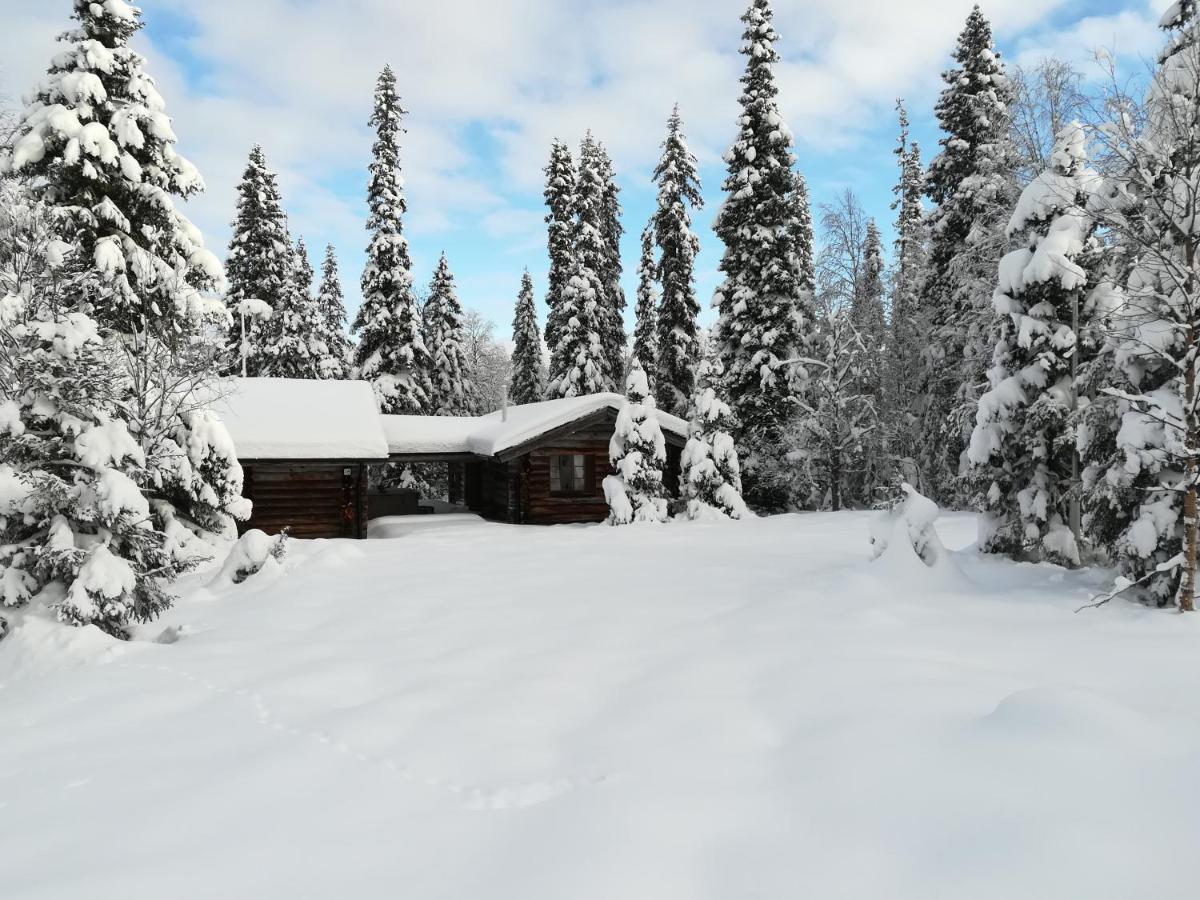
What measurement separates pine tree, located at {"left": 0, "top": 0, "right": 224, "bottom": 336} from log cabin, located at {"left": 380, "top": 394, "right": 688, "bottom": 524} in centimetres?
853

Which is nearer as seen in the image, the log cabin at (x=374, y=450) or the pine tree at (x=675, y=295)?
the log cabin at (x=374, y=450)

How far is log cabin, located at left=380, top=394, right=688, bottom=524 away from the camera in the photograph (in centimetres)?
2300

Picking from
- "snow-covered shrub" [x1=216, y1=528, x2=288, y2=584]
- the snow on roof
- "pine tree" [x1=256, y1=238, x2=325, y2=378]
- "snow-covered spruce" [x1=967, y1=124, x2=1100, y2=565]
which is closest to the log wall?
the snow on roof

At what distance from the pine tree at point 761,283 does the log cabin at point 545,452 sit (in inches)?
136

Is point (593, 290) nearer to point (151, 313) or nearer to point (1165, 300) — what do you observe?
point (151, 313)

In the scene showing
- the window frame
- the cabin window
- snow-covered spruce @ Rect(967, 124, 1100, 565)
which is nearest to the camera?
snow-covered spruce @ Rect(967, 124, 1100, 565)

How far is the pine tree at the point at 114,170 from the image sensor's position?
50.5ft

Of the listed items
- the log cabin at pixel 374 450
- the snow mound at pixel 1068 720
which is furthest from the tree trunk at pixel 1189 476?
the log cabin at pixel 374 450

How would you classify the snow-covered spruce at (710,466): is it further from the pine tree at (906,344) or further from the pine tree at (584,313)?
the pine tree at (584,313)

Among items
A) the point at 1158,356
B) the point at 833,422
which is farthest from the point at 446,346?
the point at 1158,356

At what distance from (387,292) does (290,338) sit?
4809 mm

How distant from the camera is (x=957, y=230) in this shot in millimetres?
25531

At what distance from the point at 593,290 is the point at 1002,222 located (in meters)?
19.6

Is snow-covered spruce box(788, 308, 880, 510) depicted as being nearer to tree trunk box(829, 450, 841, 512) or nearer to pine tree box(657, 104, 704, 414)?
tree trunk box(829, 450, 841, 512)
